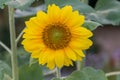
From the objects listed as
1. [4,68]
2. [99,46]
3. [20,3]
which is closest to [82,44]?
[20,3]

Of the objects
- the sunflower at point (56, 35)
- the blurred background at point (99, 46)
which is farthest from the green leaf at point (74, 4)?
the blurred background at point (99, 46)

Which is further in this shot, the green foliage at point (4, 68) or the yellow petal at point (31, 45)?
the green foliage at point (4, 68)

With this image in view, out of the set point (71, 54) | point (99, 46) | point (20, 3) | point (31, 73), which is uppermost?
point (20, 3)

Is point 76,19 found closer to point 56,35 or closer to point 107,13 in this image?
point 56,35

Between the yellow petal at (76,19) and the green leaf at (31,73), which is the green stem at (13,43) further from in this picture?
the yellow petal at (76,19)

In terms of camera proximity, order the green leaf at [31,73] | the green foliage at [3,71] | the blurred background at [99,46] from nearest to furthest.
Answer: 1. the green foliage at [3,71]
2. the green leaf at [31,73]
3. the blurred background at [99,46]

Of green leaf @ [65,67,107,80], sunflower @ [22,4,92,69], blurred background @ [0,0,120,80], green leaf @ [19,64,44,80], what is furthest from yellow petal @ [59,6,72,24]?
blurred background @ [0,0,120,80]

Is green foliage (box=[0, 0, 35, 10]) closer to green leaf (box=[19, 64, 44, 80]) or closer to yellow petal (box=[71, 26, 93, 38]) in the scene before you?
yellow petal (box=[71, 26, 93, 38])

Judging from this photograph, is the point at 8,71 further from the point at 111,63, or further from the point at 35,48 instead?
the point at 111,63
